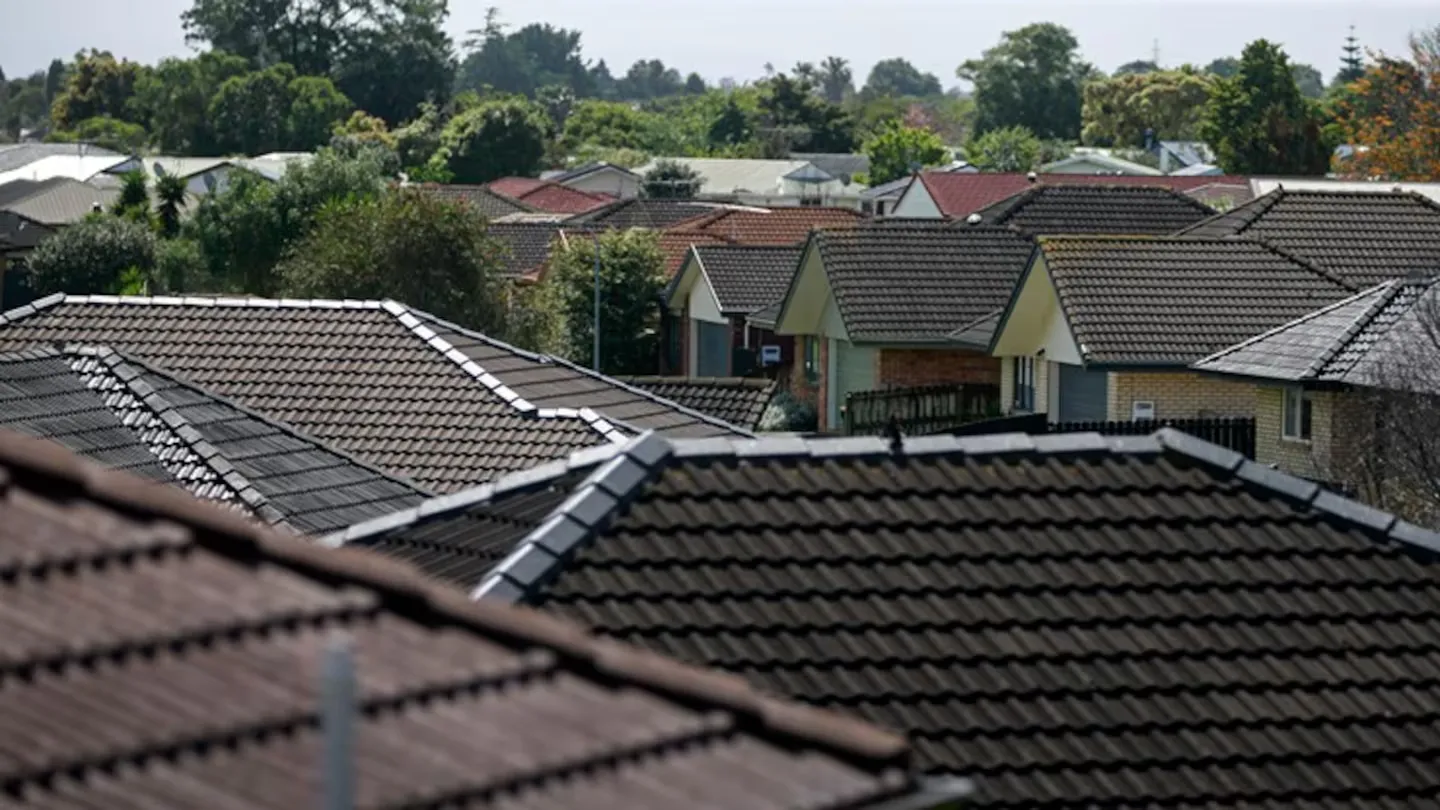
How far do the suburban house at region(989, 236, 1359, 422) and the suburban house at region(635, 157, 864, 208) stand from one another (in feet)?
230

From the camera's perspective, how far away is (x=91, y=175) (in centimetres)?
11631

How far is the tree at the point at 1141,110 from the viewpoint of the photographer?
16200cm

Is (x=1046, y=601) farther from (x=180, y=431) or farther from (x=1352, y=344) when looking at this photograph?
(x=1352, y=344)

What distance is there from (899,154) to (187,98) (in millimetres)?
42968

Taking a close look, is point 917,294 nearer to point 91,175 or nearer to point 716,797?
point 716,797

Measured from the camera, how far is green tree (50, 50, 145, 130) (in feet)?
610

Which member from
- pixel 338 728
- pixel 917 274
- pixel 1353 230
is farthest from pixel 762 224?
pixel 338 728

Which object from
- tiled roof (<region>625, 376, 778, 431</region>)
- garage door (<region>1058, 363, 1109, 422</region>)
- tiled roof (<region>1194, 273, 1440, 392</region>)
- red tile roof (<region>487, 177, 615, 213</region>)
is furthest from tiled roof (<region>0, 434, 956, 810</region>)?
red tile roof (<region>487, 177, 615, 213</region>)

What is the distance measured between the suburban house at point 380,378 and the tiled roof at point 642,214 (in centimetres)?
4992

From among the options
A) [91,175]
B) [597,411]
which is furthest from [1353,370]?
[91,175]

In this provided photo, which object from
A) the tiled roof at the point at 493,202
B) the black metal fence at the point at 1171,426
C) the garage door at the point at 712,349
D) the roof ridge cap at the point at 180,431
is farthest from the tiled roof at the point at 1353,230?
the tiled roof at the point at 493,202

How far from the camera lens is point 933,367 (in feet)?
157

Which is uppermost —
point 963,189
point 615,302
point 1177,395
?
point 963,189

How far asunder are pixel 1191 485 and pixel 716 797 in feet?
26.5
